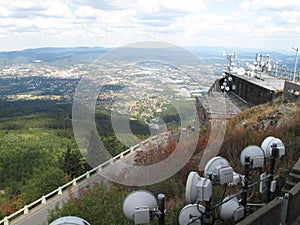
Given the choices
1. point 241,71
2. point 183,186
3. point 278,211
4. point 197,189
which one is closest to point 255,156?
point 278,211

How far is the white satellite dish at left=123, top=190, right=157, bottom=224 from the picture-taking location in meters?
2.88

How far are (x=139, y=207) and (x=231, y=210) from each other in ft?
4.09

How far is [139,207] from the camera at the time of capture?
2920mm

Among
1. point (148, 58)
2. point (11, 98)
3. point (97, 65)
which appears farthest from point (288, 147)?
point (11, 98)

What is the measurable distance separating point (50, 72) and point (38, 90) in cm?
2870

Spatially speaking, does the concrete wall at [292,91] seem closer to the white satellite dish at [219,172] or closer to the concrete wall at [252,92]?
the concrete wall at [252,92]

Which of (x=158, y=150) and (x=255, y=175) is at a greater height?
(x=255, y=175)

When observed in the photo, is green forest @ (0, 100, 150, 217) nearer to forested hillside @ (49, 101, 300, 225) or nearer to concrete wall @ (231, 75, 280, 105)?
forested hillside @ (49, 101, 300, 225)

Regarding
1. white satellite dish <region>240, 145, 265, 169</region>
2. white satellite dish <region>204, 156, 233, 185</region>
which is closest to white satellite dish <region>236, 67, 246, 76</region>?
white satellite dish <region>240, 145, 265, 169</region>

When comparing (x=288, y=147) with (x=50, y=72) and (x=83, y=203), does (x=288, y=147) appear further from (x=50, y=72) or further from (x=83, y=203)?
(x=50, y=72)

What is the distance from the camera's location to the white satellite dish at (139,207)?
2881 mm

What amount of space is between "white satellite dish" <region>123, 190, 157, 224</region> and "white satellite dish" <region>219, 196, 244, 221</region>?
40.6 inches

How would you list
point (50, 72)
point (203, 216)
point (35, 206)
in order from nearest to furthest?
point (203, 216), point (35, 206), point (50, 72)

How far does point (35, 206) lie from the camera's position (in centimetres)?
1209
